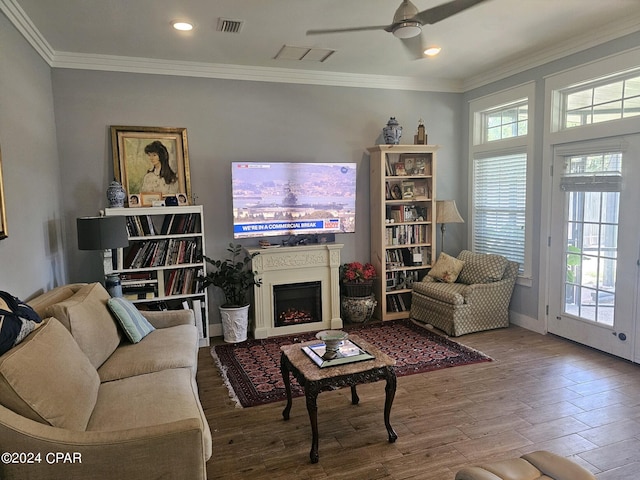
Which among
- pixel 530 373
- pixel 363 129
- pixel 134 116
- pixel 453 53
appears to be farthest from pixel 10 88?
pixel 530 373

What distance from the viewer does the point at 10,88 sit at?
293cm

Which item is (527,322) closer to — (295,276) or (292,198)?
(295,276)

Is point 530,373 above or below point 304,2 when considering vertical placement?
below

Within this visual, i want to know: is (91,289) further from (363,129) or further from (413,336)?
(363,129)

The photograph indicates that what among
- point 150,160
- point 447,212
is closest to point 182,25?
point 150,160

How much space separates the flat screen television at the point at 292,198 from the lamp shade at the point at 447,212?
1104 millimetres

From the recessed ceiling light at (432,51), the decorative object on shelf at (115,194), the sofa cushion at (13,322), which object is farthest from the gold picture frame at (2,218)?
the recessed ceiling light at (432,51)

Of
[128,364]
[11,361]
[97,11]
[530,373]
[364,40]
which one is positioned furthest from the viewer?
[364,40]

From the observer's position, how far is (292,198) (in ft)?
15.5

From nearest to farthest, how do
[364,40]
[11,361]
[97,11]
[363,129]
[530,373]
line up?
1. [11,361]
2. [97,11]
3. [530,373]
4. [364,40]
5. [363,129]

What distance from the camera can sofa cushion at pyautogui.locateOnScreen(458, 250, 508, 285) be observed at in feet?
15.6

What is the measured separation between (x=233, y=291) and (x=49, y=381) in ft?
8.68

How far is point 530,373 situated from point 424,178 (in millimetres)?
2608

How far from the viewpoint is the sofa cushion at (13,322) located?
1.81m
